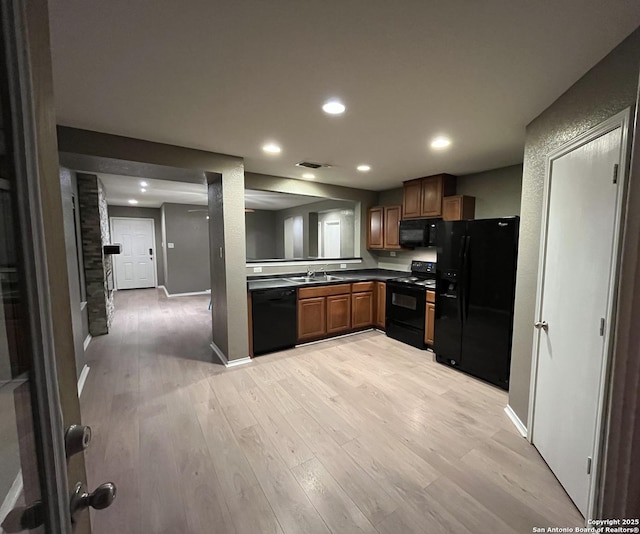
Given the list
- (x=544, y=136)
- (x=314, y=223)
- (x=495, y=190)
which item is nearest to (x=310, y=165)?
(x=544, y=136)

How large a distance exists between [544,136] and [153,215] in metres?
9.04

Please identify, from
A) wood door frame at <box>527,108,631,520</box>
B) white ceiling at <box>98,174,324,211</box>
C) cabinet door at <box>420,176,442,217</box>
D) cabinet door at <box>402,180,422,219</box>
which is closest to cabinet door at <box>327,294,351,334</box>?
cabinet door at <box>402,180,422,219</box>

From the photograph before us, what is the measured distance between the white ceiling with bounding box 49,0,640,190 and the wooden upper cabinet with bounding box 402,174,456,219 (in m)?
1.42

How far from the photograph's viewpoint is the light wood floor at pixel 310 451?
154 cm

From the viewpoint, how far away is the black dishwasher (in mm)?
3607

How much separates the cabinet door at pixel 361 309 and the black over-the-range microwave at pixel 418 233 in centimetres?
101

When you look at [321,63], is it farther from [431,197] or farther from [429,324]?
[429,324]

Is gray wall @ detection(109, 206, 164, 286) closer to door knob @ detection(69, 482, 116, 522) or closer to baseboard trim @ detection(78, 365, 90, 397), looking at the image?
baseboard trim @ detection(78, 365, 90, 397)

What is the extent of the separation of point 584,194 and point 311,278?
11.6ft

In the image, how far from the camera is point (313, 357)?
3.64 meters

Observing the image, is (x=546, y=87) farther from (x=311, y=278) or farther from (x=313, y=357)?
(x=311, y=278)

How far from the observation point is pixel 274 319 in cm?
373

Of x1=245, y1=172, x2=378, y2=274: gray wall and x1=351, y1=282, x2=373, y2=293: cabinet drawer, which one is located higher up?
x1=245, y1=172, x2=378, y2=274: gray wall

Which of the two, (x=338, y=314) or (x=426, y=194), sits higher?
(x=426, y=194)
